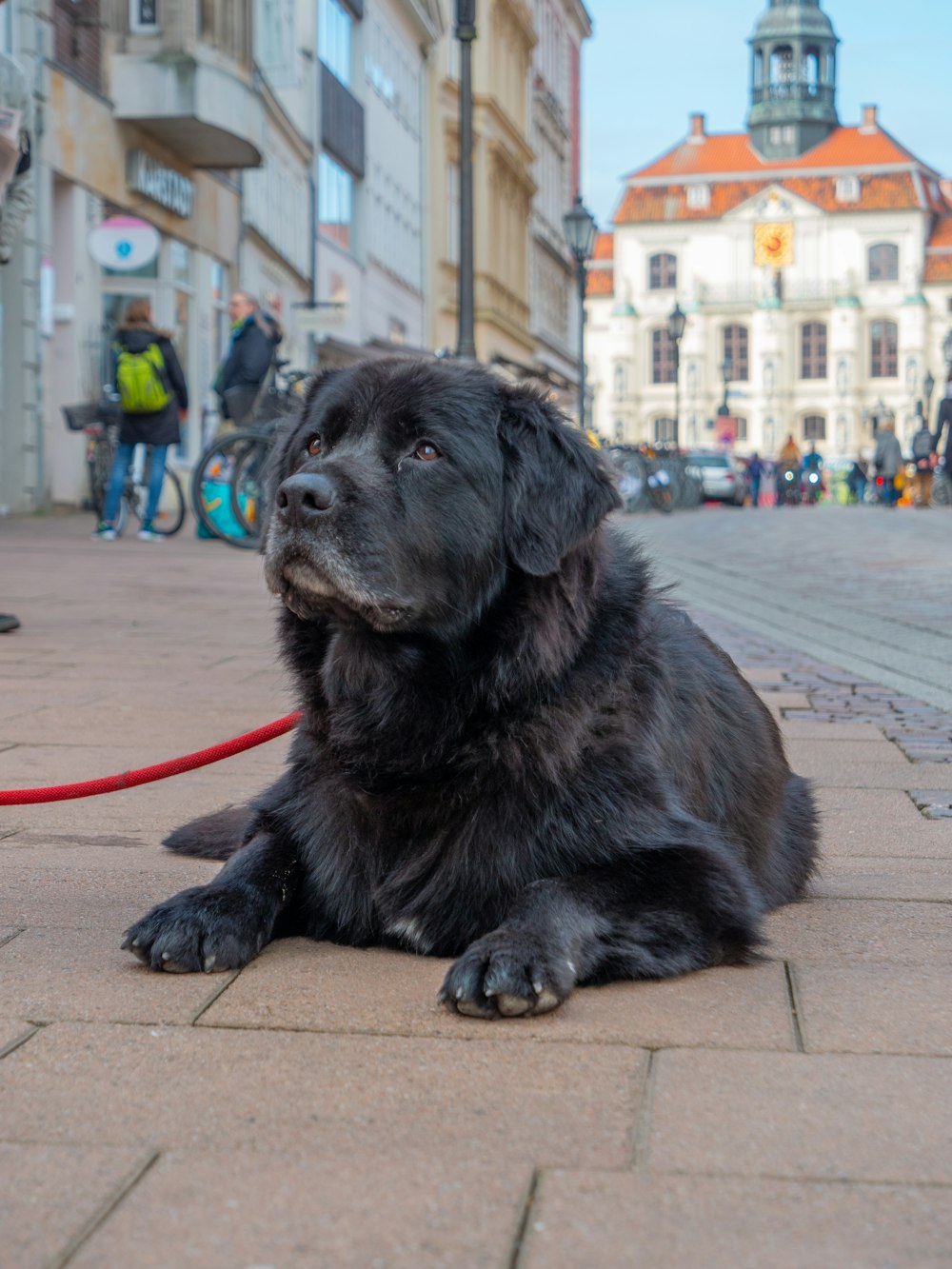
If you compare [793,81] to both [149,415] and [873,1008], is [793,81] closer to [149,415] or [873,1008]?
[149,415]

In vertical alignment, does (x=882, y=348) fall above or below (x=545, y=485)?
above

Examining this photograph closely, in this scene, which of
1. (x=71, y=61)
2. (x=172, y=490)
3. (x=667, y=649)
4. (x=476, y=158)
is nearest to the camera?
(x=667, y=649)

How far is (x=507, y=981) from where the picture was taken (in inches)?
99.2

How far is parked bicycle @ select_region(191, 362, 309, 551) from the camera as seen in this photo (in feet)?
40.4

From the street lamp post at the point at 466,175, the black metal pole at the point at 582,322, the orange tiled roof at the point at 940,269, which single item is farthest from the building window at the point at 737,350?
the street lamp post at the point at 466,175

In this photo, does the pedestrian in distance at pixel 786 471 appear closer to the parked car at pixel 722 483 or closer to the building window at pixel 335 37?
the parked car at pixel 722 483

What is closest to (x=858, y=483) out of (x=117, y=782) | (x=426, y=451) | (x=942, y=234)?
(x=942, y=234)

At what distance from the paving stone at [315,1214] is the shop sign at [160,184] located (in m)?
20.7

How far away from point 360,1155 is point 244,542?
455 inches

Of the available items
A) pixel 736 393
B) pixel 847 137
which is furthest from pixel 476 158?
pixel 847 137

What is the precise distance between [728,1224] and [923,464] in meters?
34.7

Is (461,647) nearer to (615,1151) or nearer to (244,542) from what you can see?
(615,1151)

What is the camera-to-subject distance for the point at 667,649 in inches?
130

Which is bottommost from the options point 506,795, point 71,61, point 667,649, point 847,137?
point 506,795
